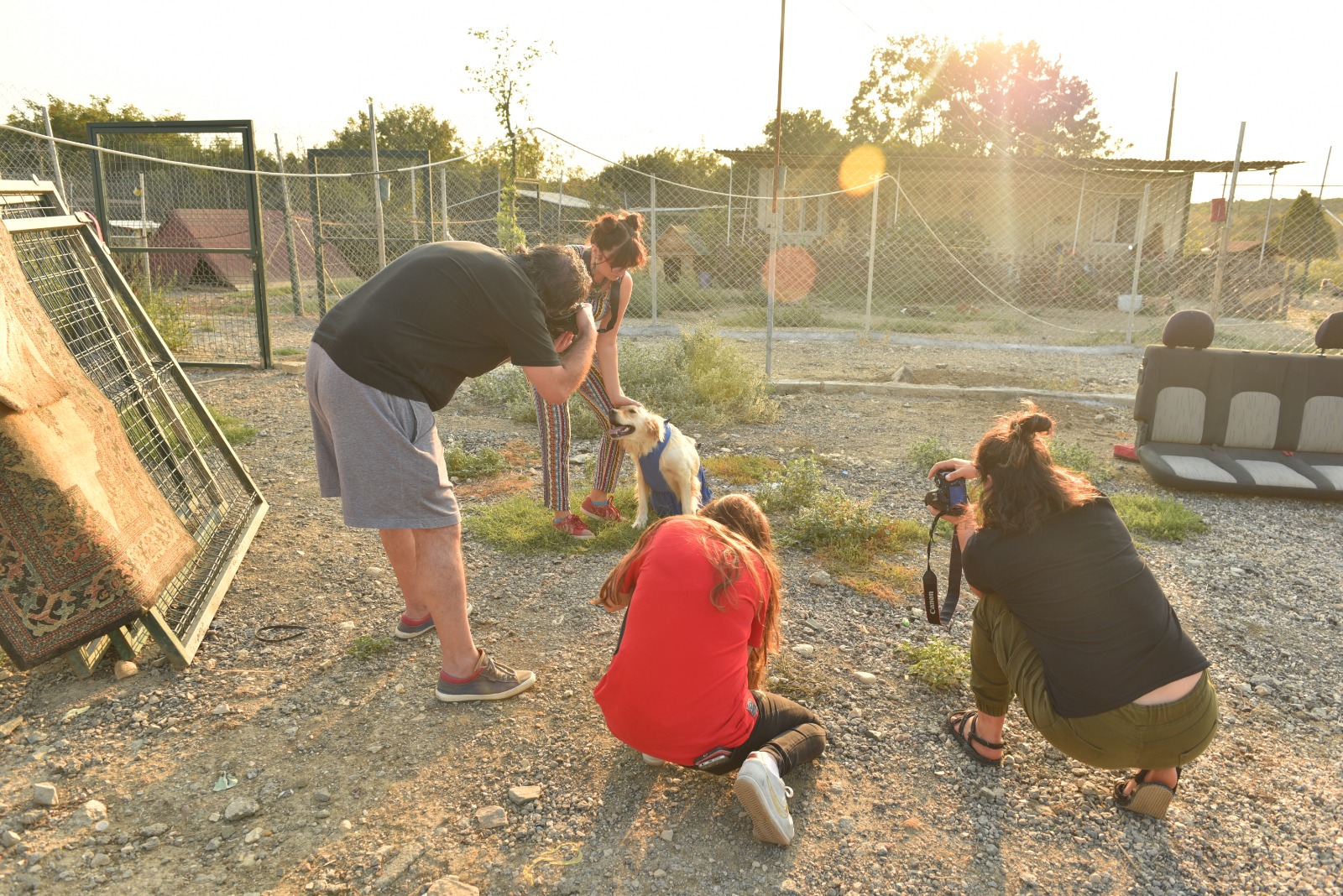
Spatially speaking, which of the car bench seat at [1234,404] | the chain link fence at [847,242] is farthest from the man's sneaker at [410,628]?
the chain link fence at [847,242]

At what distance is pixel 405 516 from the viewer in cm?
280

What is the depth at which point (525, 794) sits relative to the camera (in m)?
2.60

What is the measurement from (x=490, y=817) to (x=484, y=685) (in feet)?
2.12

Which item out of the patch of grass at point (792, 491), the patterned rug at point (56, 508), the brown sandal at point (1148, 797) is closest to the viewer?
the brown sandal at point (1148, 797)

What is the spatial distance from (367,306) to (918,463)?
448 centimetres

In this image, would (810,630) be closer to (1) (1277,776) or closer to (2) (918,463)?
(1) (1277,776)

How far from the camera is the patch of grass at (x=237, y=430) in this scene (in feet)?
20.8

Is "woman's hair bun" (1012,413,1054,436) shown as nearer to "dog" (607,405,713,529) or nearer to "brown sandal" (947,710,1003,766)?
"brown sandal" (947,710,1003,766)

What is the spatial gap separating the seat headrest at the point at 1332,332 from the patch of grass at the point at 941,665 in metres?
4.31

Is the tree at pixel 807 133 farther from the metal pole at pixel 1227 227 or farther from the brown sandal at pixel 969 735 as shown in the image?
the brown sandal at pixel 969 735

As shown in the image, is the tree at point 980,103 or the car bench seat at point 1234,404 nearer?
the car bench seat at point 1234,404

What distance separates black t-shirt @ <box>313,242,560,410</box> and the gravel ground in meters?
1.23

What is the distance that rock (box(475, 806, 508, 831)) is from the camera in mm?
2480

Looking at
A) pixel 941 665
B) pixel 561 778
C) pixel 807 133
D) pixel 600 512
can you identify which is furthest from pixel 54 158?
pixel 807 133
